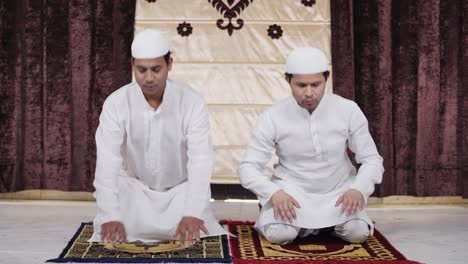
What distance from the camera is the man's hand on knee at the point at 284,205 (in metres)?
2.85

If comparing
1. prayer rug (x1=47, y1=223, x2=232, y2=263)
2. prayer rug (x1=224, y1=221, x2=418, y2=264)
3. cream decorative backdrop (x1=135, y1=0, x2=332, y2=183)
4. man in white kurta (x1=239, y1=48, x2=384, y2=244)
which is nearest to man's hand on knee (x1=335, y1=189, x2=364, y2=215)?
man in white kurta (x1=239, y1=48, x2=384, y2=244)

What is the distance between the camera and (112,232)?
267cm

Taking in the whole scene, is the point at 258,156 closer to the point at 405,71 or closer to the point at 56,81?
the point at 405,71

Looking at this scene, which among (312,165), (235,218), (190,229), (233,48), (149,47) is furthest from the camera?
(233,48)

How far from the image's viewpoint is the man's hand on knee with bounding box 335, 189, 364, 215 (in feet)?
9.40

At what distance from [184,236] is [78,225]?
2.92 feet

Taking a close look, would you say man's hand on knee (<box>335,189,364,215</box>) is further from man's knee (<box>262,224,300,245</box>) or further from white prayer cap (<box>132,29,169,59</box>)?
white prayer cap (<box>132,29,169,59</box>)

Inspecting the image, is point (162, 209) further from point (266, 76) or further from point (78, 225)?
point (266, 76)

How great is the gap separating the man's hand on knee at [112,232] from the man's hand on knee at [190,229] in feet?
0.67

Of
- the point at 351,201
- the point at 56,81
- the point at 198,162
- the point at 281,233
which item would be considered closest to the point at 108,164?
the point at 198,162

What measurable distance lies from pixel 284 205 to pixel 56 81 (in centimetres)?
180

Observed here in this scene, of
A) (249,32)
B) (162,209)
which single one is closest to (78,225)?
(162,209)

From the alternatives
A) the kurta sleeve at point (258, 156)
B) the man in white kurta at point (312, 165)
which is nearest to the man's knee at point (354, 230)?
the man in white kurta at point (312, 165)

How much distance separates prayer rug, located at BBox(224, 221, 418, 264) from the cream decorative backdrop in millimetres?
1120
